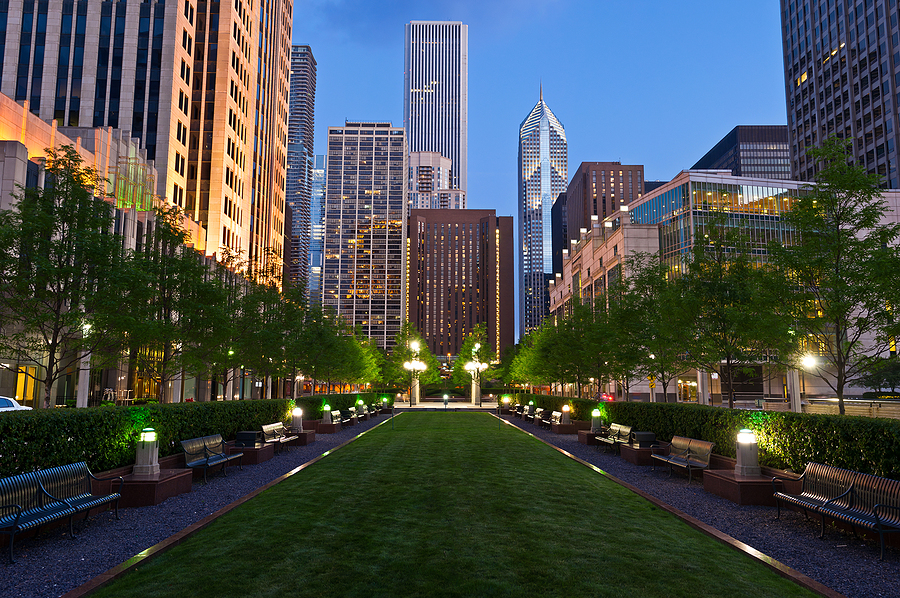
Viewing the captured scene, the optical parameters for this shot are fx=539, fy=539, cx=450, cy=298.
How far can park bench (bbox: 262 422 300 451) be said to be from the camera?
1912cm

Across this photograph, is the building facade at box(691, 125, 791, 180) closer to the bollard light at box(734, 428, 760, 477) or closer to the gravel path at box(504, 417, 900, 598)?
the bollard light at box(734, 428, 760, 477)

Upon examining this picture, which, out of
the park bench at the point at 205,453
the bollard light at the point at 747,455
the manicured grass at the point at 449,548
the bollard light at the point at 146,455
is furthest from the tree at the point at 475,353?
the bollard light at the point at 146,455

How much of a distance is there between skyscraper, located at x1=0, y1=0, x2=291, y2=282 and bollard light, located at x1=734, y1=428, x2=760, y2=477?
51.6 m

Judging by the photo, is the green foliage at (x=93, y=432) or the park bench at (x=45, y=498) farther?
the green foliage at (x=93, y=432)

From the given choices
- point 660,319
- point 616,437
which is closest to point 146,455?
point 616,437

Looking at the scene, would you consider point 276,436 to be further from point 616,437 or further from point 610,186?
point 610,186

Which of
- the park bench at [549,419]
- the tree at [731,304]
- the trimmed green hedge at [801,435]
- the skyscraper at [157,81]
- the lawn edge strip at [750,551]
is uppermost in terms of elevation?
the skyscraper at [157,81]

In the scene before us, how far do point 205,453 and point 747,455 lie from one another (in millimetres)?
13017

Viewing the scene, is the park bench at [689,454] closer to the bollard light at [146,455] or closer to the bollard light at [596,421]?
the bollard light at [596,421]

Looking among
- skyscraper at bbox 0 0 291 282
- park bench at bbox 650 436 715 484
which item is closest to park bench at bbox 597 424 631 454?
park bench at bbox 650 436 715 484

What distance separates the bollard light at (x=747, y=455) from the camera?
447 inches

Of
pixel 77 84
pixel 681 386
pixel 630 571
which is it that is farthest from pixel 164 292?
pixel 681 386

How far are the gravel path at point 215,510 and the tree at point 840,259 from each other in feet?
16.0

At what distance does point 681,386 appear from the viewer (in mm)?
76312
